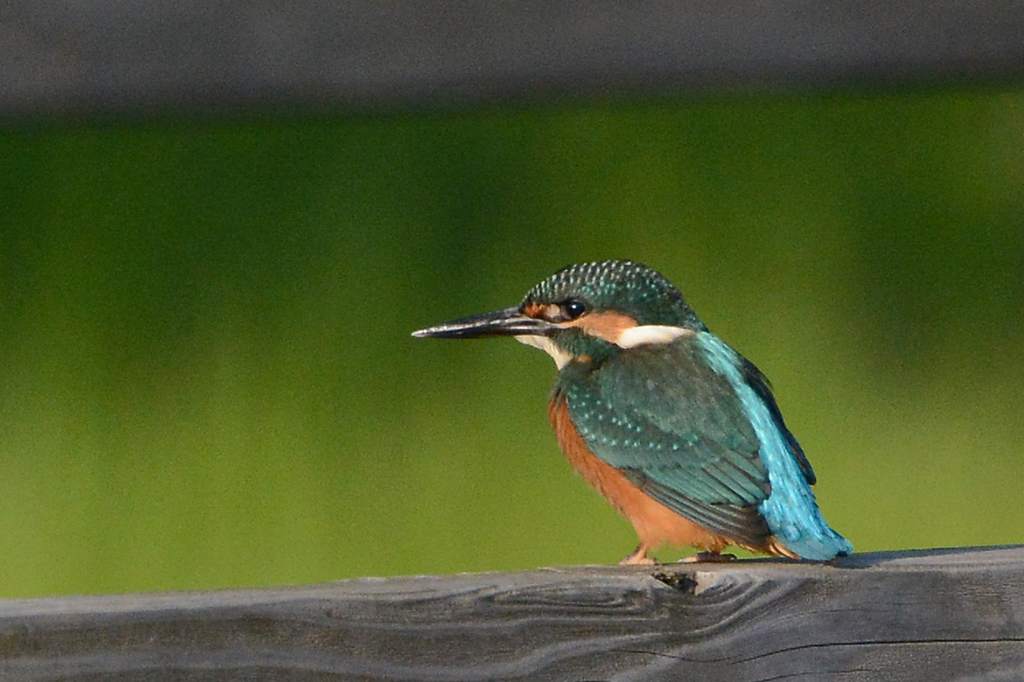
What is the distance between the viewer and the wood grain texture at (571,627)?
1.59m

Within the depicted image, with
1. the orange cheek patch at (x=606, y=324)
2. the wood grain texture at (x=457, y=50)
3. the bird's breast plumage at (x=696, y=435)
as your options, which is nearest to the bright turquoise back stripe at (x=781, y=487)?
the bird's breast plumage at (x=696, y=435)

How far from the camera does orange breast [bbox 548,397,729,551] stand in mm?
2662

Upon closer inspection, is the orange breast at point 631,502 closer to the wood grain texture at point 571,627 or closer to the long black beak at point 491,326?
the long black beak at point 491,326

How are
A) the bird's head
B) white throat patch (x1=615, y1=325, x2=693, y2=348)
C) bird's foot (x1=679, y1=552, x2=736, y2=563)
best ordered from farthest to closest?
white throat patch (x1=615, y1=325, x2=693, y2=348), the bird's head, bird's foot (x1=679, y1=552, x2=736, y2=563)

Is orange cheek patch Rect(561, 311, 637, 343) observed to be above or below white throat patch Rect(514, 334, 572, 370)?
above

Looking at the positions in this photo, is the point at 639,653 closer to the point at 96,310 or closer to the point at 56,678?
the point at 56,678

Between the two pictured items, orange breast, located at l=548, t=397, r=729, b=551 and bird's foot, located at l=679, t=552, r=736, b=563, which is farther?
orange breast, located at l=548, t=397, r=729, b=551

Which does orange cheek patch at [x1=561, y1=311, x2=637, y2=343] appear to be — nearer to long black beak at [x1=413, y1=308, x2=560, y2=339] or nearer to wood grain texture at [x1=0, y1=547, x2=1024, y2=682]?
long black beak at [x1=413, y1=308, x2=560, y2=339]

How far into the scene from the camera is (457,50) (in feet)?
7.59

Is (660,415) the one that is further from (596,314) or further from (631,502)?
(596,314)

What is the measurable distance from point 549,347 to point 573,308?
108 mm

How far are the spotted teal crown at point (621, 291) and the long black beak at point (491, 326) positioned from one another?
48 millimetres

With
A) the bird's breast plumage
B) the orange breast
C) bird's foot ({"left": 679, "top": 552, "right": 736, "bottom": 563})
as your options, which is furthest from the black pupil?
bird's foot ({"left": 679, "top": 552, "right": 736, "bottom": 563})

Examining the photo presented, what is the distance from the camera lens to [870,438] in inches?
106
